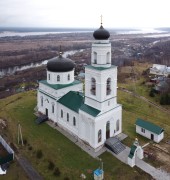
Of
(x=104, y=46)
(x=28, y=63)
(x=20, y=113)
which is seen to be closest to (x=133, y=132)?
(x=104, y=46)

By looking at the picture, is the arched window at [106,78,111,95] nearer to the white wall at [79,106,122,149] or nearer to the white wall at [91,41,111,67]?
the white wall at [91,41,111,67]

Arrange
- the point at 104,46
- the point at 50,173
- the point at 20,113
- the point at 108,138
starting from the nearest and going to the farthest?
the point at 50,173
the point at 104,46
the point at 108,138
the point at 20,113

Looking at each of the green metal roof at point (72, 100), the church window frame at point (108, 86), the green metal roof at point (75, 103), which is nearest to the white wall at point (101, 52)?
the church window frame at point (108, 86)

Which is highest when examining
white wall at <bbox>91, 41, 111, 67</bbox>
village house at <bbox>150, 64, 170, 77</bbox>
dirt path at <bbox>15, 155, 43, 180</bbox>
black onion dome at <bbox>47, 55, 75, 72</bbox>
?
white wall at <bbox>91, 41, 111, 67</bbox>

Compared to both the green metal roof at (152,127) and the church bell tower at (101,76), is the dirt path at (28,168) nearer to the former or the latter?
the church bell tower at (101,76)

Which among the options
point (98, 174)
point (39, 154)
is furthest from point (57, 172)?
point (98, 174)

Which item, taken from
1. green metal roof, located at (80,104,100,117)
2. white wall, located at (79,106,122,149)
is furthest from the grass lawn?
green metal roof, located at (80,104,100,117)

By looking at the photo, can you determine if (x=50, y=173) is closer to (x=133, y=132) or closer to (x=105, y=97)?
(x=105, y=97)
